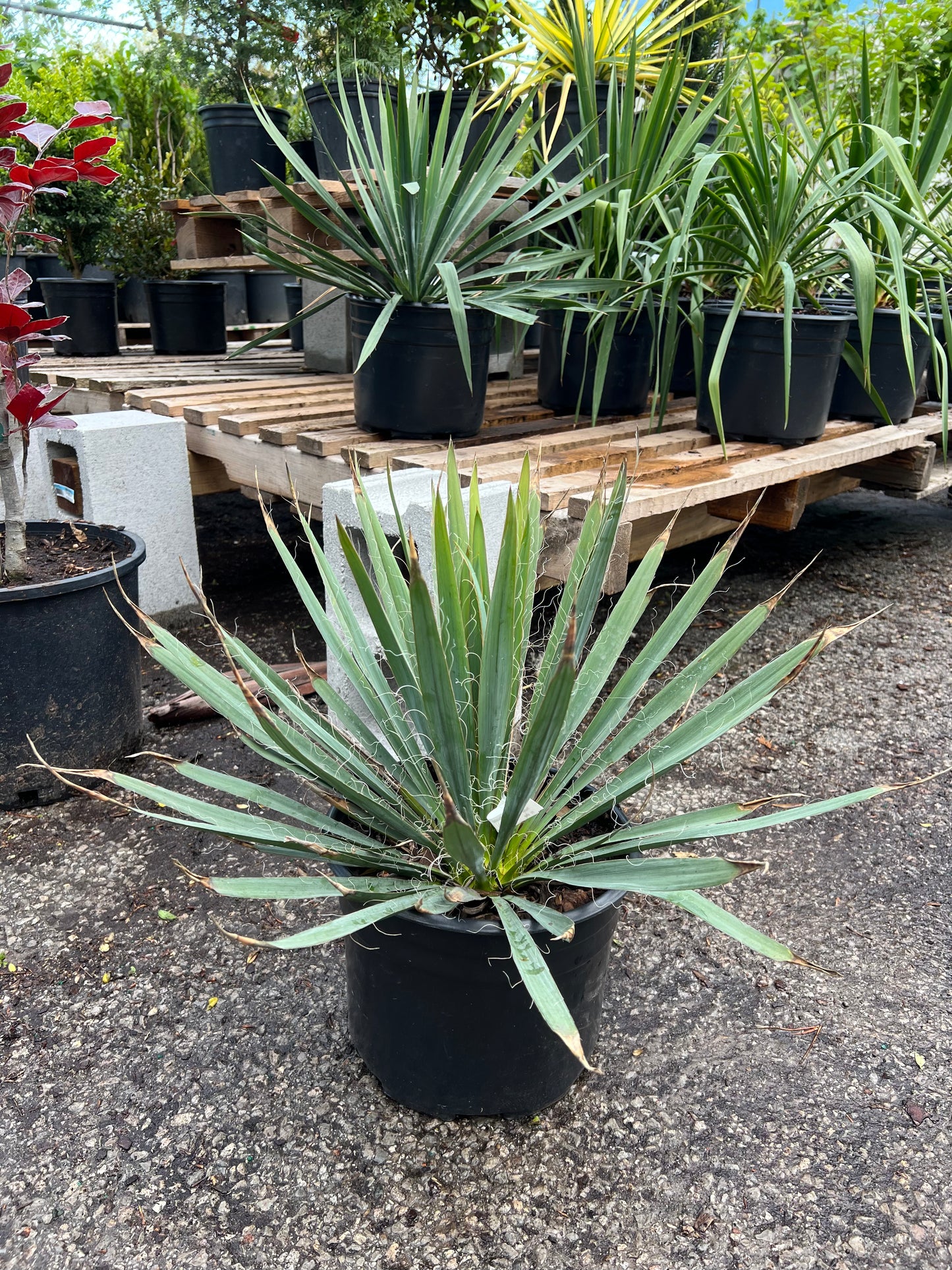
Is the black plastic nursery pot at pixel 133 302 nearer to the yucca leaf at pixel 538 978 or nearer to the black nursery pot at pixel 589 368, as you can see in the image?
the black nursery pot at pixel 589 368

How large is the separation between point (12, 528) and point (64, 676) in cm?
30

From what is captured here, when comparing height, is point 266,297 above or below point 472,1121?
above

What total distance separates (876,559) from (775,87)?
2.82 metres

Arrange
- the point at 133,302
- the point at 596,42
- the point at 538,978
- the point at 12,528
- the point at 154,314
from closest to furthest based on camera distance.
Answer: the point at 538,978 < the point at 12,528 < the point at 596,42 < the point at 154,314 < the point at 133,302

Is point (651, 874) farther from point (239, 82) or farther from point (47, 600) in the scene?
point (239, 82)

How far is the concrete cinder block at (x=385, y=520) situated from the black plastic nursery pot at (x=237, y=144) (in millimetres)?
2563

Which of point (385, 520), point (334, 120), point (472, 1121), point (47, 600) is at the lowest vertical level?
point (472, 1121)

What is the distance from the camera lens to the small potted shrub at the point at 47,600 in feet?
5.14

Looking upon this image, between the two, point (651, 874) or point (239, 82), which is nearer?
point (651, 874)

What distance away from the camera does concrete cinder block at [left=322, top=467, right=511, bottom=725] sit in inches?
67.3

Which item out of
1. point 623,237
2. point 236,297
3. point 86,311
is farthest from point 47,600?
point 236,297

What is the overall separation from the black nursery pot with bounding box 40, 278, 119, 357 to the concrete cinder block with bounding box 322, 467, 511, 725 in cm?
250

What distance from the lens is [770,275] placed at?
240 cm

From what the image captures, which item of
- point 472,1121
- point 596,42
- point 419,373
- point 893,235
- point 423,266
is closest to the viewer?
point 472,1121
